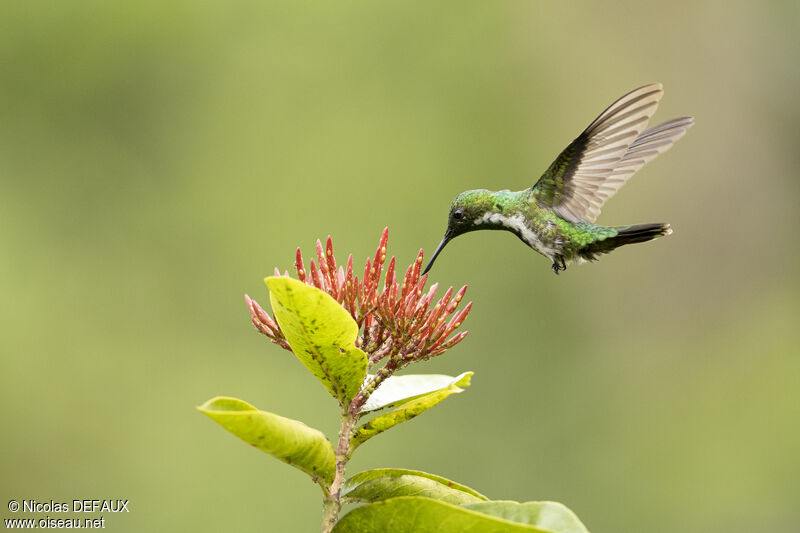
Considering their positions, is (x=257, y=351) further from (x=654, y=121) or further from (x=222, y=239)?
(x=654, y=121)

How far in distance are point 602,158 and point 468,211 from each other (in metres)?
0.48

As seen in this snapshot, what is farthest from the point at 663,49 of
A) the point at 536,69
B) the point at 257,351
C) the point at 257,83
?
the point at 257,351

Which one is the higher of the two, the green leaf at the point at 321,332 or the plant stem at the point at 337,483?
the green leaf at the point at 321,332

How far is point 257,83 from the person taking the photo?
964cm

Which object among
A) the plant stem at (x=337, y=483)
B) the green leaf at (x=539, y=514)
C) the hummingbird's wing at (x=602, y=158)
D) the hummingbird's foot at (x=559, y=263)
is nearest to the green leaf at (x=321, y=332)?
the plant stem at (x=337, y=483)

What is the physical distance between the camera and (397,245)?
25.6 feet

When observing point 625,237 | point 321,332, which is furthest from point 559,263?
point 321,332

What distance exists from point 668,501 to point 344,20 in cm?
572

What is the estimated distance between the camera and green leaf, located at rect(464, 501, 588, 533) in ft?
4.72

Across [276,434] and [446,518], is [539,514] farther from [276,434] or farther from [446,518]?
[276,434]

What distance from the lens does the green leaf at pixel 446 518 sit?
1417 mm

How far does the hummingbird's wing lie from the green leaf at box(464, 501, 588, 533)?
158cm

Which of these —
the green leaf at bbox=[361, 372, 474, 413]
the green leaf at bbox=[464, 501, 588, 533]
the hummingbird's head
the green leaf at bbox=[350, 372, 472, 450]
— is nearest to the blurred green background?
the hummingbird's head

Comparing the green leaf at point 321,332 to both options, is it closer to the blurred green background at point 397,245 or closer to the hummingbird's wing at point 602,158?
the hummingbird's wing at point 602,158
